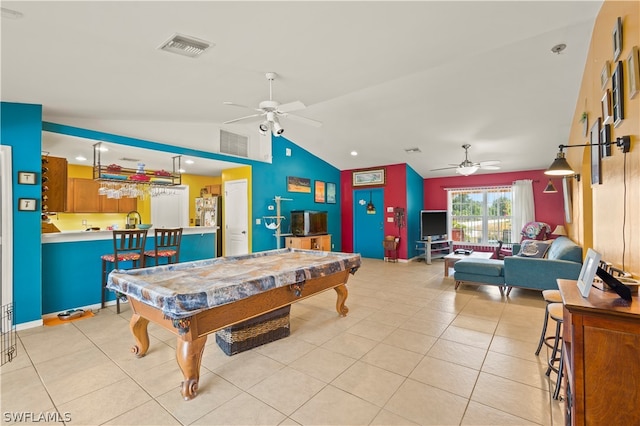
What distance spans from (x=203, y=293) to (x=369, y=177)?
699cm

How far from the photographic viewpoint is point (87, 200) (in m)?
5.88

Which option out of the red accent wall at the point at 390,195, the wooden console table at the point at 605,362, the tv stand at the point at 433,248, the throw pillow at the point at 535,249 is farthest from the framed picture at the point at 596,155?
the tv stand at the point at 433,248

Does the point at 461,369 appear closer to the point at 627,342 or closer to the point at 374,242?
the point at 627,342

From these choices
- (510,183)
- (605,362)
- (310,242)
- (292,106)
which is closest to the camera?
(605,362)

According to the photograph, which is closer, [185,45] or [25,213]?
[185,45]

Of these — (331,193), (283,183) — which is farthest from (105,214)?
(331,193)

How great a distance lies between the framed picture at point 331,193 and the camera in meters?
8.34

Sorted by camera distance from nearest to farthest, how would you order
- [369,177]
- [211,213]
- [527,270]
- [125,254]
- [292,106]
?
[292,106]
[125,254]
[527,270]
[211,213]
[369,177]

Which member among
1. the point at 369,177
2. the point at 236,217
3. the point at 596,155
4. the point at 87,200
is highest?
the point at 369,177

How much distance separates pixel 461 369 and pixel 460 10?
9.01 ft

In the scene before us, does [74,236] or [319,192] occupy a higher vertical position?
[319,192]

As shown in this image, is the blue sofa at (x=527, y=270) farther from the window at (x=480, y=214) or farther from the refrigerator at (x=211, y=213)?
the refrigerator at (x=211, y=213)

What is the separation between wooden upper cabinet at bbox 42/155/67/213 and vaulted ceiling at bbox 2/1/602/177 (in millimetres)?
560

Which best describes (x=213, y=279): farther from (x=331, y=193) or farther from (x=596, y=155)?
(x=331, y=193)
